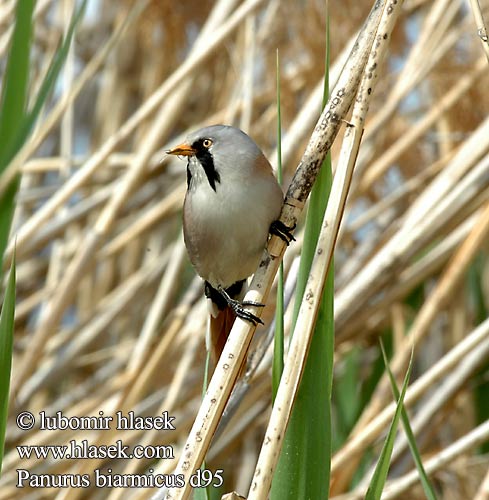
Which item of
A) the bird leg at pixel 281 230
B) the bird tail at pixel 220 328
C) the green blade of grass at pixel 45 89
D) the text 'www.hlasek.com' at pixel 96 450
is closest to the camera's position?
the green blade of grass at pixel 45 89

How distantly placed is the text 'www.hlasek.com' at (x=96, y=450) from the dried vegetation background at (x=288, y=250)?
14mm

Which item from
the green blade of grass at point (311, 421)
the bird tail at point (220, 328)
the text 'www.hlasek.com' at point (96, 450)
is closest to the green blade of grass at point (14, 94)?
the green blade of grass at point (311, 421)

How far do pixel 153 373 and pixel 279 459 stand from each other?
80cm

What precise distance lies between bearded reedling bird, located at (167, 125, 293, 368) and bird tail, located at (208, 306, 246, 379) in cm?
5

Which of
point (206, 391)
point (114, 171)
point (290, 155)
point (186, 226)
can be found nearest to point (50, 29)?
point (114, 171)

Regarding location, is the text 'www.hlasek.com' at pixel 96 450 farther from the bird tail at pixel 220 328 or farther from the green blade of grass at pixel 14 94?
the green blade of grass at pixel 14 94

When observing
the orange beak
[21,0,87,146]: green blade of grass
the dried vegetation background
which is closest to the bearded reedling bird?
the orange beak

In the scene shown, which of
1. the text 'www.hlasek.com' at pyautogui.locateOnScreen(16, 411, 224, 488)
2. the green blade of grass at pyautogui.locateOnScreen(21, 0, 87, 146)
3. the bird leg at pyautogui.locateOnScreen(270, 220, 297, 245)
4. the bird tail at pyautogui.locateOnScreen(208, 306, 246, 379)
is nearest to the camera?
the green blade of grass at pyautogui.locateOnScreen(21, 0, 87, 146)

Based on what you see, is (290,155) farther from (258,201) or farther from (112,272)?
(112,272)

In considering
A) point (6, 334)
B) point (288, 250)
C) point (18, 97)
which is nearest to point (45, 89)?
point (18, 97)

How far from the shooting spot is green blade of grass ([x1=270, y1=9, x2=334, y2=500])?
0.81m

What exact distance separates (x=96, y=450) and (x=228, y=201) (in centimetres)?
71

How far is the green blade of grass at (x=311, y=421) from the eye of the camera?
0.81 metres

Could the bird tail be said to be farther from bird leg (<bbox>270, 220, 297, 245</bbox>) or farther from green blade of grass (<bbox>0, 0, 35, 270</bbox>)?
green blade of grass (<bbox>0, 0, 35, 270</bbox>)
